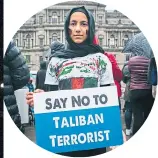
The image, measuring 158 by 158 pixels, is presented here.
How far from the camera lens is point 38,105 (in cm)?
244

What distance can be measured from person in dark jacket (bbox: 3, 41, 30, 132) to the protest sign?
13 centimetres

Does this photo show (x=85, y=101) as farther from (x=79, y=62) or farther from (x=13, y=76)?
(x=13, y=76)

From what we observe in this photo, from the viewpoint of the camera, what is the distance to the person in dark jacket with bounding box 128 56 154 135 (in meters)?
2.47

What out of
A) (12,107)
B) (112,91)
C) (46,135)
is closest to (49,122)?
(46,135)

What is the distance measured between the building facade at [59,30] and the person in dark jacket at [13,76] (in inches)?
1.8

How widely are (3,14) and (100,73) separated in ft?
2.37

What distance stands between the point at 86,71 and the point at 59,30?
0.32m

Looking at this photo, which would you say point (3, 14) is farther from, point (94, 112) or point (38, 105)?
point (94, 112)

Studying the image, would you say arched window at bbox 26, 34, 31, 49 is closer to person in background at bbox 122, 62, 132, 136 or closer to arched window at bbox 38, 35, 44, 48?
arched window at bbox 38, 35, 44, 48

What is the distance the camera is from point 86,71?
2.46 metres

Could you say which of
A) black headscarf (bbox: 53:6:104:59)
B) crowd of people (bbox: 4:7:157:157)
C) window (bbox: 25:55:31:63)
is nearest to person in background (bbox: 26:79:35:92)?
crowd of people (bbox: 4:7:157:157)

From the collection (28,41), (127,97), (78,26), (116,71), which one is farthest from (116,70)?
(28,41)

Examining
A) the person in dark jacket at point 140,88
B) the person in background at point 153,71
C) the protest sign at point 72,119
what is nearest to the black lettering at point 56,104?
the protest sign at point 72,119

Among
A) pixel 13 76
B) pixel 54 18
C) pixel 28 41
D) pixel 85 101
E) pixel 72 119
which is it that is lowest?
pixel 72 119
